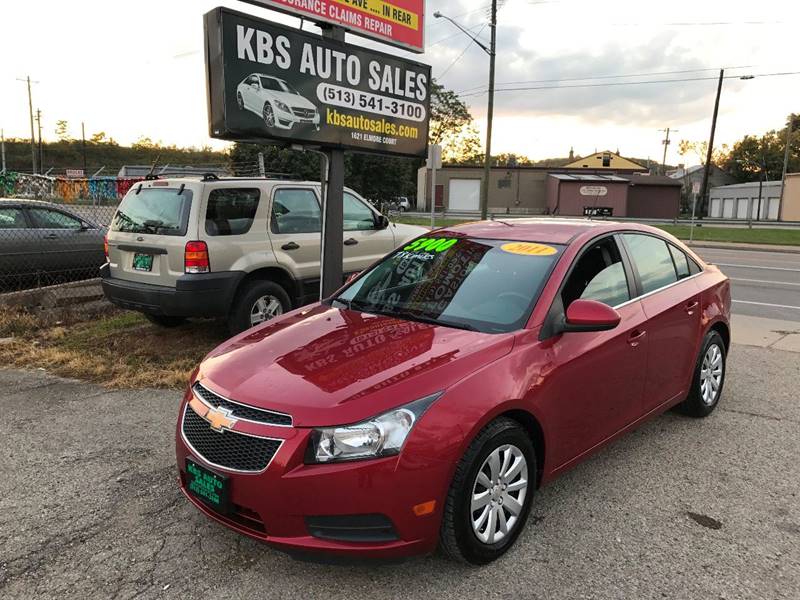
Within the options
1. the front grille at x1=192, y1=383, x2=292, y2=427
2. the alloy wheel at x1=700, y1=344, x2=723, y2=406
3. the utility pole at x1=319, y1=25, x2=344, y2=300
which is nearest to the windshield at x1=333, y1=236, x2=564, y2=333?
the front grille at x1=192, y1=383, x2=292, y2=427

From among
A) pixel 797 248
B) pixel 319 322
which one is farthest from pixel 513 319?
pixel 797 248

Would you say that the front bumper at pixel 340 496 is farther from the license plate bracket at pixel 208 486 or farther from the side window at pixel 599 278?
the side window at pixel 599 278

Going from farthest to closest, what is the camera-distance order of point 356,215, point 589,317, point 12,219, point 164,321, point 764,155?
point 764,155 → point 12,219 → point 356,215 → point 164,321 → point 589,317

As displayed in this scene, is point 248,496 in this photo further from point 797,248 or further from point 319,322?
point 797,248

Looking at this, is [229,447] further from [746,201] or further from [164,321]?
[746,201]

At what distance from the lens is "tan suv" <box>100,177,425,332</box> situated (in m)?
5.94

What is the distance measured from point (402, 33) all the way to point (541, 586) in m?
5.91

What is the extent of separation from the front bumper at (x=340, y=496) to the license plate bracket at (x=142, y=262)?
4159mm

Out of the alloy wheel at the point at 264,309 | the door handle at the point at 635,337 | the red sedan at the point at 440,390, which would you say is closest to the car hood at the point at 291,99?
the alloy wheel at the point at 264,309

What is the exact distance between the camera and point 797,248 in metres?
20.8

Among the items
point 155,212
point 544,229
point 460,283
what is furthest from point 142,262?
point 544,229

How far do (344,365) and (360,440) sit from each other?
1.55ft

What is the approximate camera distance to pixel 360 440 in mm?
2475

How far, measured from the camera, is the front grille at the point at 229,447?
8.30 feet
